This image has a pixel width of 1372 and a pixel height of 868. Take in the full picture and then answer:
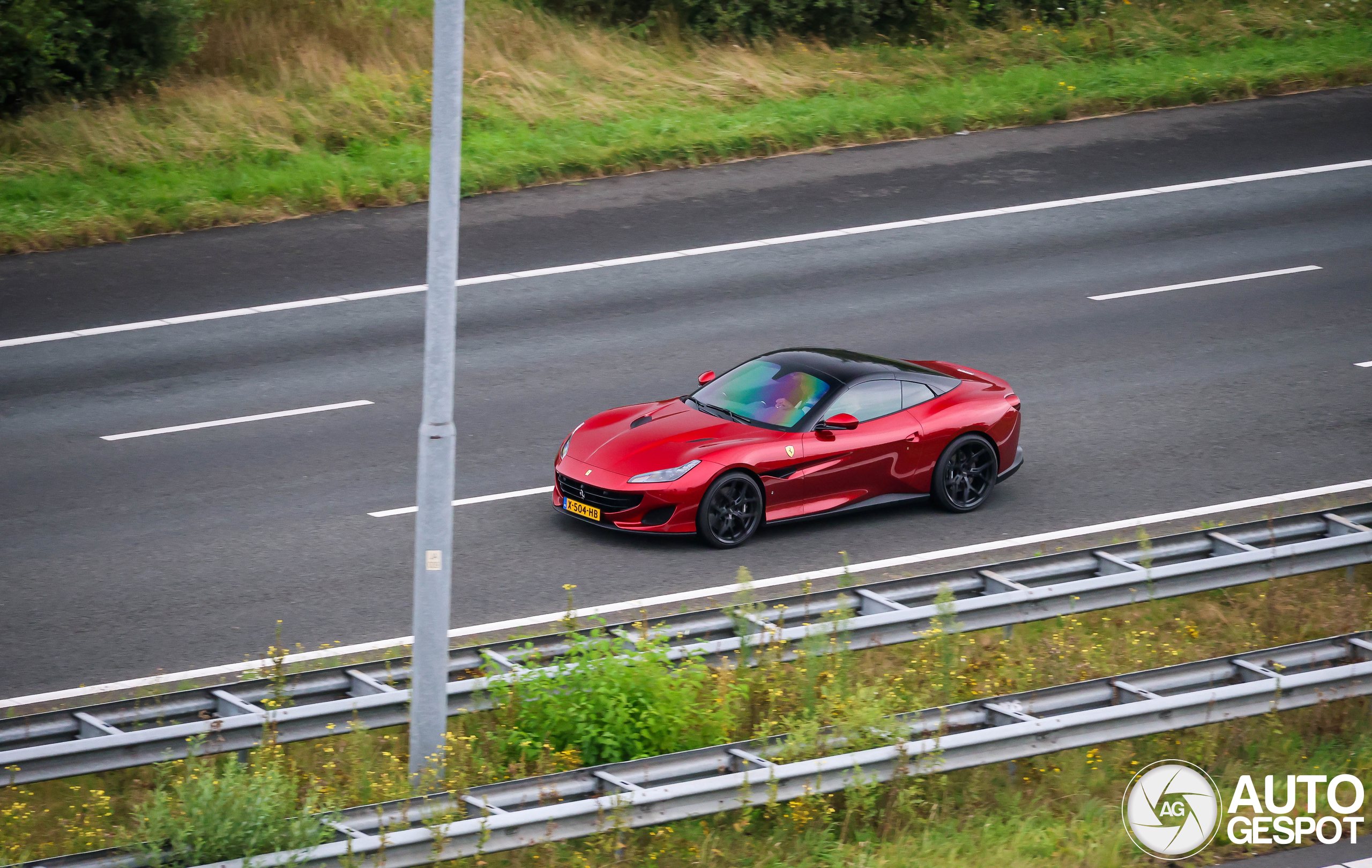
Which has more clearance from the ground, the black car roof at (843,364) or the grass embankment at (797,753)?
the black car roof at (843,364)

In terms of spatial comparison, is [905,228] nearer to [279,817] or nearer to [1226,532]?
[1226,532]

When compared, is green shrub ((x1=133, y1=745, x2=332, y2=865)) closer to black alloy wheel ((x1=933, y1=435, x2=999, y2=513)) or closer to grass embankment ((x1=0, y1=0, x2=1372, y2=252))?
black alloy wheel ((x1=933, y1=435, x2=999, y2=513))

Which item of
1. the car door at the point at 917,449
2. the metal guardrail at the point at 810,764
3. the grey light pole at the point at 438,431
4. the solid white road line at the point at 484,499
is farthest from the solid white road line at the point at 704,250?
the metal guardrail at the point at 810,764

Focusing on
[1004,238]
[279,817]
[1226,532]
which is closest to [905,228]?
[1004,238]

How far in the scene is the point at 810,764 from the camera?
7.84 metres

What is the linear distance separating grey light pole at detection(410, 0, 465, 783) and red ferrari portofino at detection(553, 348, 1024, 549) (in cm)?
365

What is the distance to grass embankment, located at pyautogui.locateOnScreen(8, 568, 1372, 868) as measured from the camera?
25.2 feet

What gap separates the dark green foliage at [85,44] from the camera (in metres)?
20.1

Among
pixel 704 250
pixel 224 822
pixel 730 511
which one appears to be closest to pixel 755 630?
pixel 730 511

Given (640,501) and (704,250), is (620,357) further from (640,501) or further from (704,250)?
(640,501)

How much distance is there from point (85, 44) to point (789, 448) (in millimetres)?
14056

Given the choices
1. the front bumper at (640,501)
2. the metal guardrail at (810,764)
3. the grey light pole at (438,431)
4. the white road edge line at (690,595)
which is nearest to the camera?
the metal guardrail at (810,764)

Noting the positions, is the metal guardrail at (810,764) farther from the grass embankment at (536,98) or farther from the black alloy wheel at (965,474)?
the grass embankment at (536,98)

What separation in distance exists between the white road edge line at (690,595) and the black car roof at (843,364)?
5.23ft
